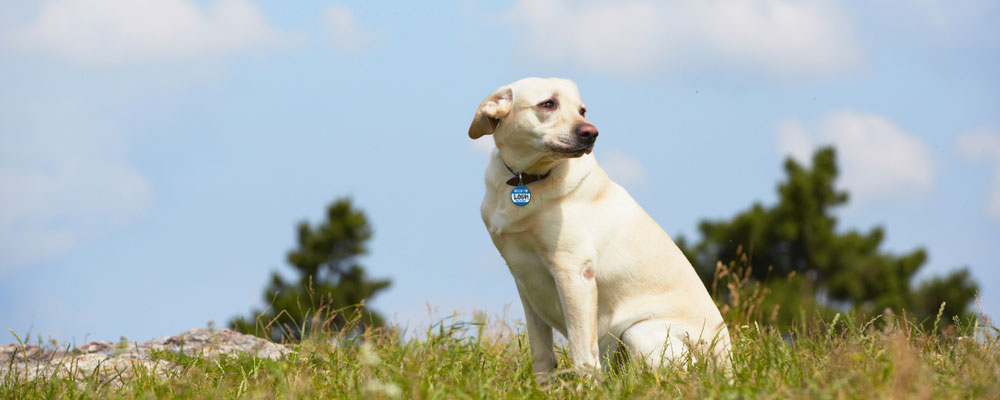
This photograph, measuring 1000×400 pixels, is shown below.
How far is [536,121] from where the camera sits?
512 cm

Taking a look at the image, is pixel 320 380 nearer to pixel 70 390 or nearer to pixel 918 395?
pixel 70 390

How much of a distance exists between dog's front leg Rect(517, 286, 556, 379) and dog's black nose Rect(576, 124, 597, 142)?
49.4 inches

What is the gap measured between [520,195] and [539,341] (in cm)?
109

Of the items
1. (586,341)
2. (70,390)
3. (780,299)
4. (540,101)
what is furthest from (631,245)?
(780,299)

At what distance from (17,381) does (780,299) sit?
18065 millimetres

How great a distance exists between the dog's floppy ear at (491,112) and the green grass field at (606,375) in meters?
1.36

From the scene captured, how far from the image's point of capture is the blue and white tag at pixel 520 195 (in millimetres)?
5312

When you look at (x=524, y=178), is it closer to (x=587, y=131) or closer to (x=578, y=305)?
(x=587, y=131)

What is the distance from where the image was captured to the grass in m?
3.85

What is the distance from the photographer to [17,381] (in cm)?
550

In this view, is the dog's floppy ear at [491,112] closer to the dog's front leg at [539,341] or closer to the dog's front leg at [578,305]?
the dog's front leg at [578,305]

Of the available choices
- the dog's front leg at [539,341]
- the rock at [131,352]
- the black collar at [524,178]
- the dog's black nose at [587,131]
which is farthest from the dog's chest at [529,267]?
the rock at [131,352]

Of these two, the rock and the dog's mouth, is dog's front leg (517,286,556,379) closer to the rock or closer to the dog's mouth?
the dog's mouth

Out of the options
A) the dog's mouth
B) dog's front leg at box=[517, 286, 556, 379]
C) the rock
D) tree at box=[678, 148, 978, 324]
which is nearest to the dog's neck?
the dog's mouth
